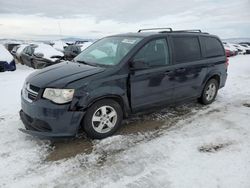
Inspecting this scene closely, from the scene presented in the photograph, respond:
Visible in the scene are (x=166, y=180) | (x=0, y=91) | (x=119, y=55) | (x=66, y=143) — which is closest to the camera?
(x=166, y=180)

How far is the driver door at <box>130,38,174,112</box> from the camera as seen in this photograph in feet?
15.2

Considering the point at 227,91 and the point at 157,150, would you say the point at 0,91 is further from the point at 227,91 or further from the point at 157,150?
the point at 227,91

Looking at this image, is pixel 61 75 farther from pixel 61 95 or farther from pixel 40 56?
pixel 40 56

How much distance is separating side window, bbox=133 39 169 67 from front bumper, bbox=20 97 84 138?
1.48m

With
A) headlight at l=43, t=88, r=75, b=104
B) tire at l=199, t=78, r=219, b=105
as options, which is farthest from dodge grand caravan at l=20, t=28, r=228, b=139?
tire at l=199, t=78, r=219, b=105

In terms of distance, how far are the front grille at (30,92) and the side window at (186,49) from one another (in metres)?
2.70

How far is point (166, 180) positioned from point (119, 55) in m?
2.31

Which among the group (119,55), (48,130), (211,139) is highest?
(119,55)

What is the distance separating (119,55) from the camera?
468 cm

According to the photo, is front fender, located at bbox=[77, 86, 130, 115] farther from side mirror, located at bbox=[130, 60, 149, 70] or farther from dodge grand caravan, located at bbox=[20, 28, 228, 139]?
side mirror, located at bbox=[130, 60, 149, 70]

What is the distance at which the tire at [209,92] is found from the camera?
6269mm

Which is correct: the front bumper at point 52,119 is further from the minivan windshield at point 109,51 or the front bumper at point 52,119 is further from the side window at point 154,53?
the side window at point 154,53

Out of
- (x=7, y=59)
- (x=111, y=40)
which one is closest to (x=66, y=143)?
(x=111, y=40)

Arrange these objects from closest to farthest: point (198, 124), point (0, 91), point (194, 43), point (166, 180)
→ point (166, 180) < point (198, 124) < point (194, 43) < point (0, 91)
